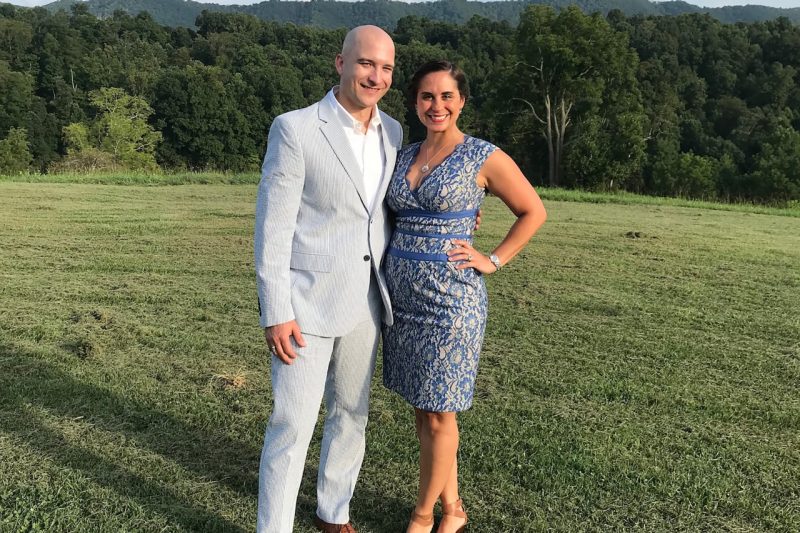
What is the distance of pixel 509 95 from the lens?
35.5m

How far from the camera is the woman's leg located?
8.68 ft

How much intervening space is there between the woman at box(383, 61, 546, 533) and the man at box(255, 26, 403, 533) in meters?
0.08

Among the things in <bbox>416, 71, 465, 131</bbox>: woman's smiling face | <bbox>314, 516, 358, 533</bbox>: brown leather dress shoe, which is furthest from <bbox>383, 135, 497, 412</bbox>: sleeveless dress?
<bbox>314, 516, 358, 533</bbox>: brown leather dress shoe

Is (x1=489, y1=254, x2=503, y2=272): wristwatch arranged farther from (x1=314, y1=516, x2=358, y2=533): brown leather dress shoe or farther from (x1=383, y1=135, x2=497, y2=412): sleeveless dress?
(x1=314, y1=516, x2=358, y2=533): brown leather dress shoe

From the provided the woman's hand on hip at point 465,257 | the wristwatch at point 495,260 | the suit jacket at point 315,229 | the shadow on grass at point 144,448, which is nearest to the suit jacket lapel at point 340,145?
the suit jacket at point 315,229

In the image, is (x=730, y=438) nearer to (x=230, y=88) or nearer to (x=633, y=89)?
(x=633, y=89)

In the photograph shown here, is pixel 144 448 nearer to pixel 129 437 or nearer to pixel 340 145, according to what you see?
pixel 129 437

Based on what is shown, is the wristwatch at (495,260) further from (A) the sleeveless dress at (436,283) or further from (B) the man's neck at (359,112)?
(B) the man's neck at (359,112)

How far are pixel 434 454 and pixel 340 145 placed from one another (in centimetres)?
124

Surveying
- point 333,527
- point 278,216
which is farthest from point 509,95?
point 278,216

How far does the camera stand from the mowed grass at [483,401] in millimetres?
3016

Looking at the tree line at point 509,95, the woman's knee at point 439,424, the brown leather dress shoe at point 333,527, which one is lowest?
the brown leather dress shoe at point 333,527

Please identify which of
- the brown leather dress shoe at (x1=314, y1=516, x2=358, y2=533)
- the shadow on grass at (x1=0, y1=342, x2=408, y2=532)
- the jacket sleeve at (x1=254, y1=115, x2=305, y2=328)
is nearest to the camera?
the jacket sleeve at (x1=254, y1=115, x2=305, y2=328)

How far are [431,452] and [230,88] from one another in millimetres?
55184
